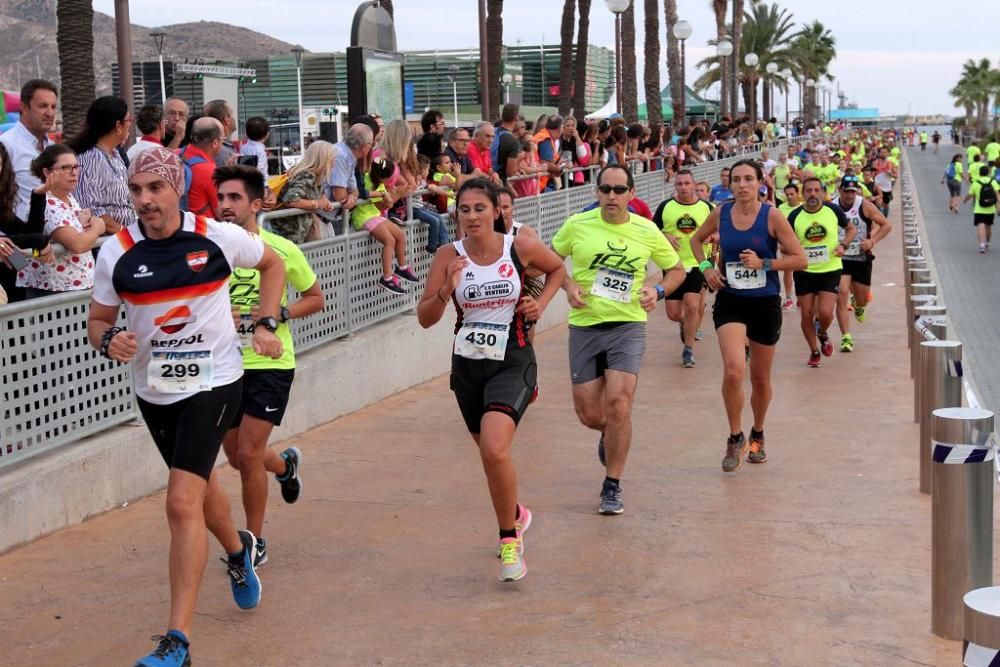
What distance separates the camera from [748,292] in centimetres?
887

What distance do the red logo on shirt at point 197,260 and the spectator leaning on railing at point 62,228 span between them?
236 centimetres

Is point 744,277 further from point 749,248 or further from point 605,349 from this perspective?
point 605,349

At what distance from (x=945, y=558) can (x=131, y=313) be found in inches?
129

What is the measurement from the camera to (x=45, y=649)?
18.1 ft

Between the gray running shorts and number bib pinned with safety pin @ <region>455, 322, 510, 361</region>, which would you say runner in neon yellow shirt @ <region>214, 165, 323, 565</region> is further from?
the gray running shorts

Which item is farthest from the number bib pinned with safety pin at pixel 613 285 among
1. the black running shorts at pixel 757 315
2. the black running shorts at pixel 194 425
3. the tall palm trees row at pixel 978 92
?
the tall palm trees row at pixel 978 92

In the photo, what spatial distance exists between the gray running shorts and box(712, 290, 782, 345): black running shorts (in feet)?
3.63

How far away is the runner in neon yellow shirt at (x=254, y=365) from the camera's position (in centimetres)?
628

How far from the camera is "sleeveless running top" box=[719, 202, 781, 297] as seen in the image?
29.1 ft

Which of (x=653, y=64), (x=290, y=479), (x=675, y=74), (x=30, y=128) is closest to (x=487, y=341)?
(x=290, y=479)

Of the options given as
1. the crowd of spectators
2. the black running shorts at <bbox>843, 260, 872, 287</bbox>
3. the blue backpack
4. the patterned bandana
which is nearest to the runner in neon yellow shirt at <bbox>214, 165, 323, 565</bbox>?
the patterned bandana

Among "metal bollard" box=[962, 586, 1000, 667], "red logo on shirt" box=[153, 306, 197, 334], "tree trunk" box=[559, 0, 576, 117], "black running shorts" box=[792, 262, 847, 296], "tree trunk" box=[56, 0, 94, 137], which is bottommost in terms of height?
"metal bollard" box=[962, 586, 1000, 667]

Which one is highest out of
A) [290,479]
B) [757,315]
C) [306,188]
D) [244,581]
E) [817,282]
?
[306,188]

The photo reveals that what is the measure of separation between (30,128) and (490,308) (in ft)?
10.6
